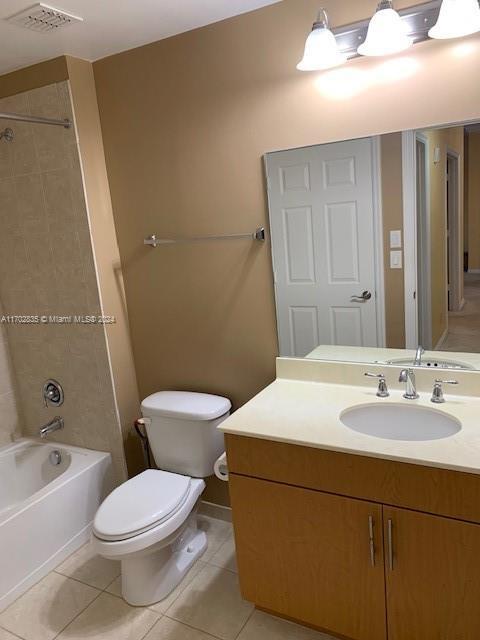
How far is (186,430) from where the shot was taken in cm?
227

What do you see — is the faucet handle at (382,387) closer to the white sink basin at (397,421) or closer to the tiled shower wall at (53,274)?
the white sink basin at (397,421)

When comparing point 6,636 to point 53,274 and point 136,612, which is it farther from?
point 53,274

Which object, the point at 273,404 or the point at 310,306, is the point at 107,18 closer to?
the point at 310,306

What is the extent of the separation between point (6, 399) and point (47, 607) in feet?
3.97

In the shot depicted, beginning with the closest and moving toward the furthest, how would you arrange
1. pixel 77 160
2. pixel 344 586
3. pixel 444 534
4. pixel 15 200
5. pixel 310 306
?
pixel 444 534 < pixel 344 586 < pixel 310 306 < pixel 77 160 < pixel 15 200

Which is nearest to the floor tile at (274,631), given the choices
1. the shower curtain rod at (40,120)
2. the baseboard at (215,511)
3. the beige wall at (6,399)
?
the baseboard at (215,511)

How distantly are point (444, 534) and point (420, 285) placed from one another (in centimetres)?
88

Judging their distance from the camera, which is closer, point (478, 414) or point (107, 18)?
point (478, 414)

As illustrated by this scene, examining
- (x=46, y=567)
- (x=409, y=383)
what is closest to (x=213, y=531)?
(x=46, y=567)

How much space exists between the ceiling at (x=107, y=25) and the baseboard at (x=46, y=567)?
7.40 feet

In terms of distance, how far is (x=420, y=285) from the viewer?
187cm

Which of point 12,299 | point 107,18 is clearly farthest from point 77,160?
point 12,299

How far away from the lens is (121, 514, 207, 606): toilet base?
2.02 metres

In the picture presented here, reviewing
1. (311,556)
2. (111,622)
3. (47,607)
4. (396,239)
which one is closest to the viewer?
(311,556)
